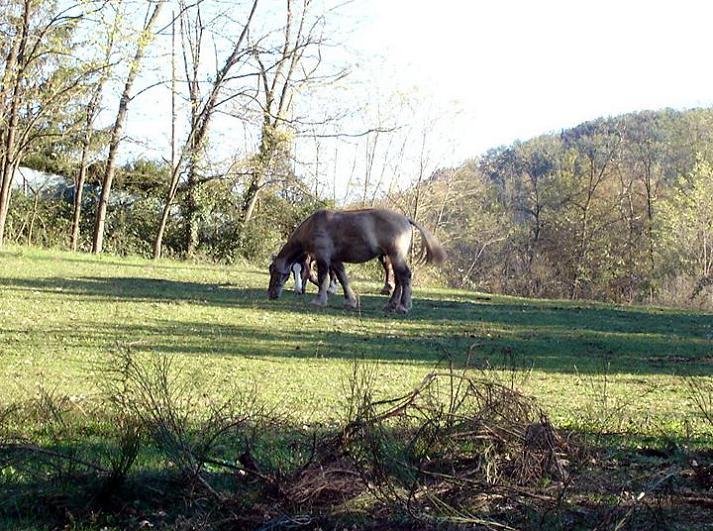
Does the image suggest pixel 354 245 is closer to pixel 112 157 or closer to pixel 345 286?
pixel 345 286

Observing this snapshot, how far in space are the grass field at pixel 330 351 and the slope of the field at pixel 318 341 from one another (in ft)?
0.12

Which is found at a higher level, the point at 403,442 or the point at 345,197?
the point at 345,197

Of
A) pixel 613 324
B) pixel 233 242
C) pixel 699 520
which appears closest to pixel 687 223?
pixel 233 242

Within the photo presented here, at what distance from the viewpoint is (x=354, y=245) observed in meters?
19.8

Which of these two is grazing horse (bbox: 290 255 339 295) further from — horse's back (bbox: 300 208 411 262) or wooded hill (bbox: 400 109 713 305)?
wooded hill (bbox: 400 109 713 305)

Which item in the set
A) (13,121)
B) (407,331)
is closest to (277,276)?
(407,331)

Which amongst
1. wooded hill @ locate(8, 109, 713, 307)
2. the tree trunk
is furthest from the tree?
wooded hill @ locate(8, 109, 713, 307)

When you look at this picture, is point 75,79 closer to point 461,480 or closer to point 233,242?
point 233,242

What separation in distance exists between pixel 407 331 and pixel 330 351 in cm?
327

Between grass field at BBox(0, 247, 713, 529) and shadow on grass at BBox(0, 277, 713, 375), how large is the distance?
53mm

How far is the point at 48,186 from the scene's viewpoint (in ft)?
123

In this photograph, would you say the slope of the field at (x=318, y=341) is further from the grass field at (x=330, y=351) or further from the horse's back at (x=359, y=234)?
the horse's back at (x=359, y=234)

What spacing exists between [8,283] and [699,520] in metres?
16.3

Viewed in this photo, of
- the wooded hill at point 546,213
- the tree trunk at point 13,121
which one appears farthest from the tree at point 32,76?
the wooded hill at point 546,213
